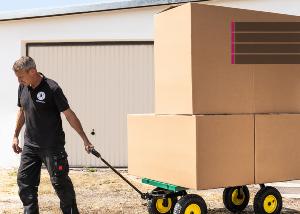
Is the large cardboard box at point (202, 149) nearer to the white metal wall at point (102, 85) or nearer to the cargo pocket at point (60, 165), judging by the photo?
the cargo pocket at point (60, 165)

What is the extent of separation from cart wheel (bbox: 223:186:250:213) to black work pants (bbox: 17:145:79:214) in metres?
2.03

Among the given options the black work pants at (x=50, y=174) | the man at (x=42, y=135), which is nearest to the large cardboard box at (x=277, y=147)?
the man at (x=42, y=135)

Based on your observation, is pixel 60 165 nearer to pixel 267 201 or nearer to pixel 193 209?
pixel 193 209

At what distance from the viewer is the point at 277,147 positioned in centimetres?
520

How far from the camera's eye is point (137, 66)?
10.1m

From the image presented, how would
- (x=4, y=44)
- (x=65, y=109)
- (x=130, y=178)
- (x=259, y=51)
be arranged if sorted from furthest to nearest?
(x=4, y=44) → (x=130, y=178) → (x=259, y=51) → (x=65, y=109)

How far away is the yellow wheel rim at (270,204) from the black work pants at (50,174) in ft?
6.67

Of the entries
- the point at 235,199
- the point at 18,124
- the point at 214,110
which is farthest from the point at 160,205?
the point at 18,124

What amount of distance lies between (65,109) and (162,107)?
41.2 inches

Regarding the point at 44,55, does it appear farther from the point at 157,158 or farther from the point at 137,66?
the point at 157,158

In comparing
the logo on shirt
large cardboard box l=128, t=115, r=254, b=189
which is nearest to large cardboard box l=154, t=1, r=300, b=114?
large cardboard box l=128, t=115, r=254, b=189

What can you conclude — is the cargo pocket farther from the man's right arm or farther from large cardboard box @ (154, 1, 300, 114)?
large cardboard box @ (154, 1, 300, 114)

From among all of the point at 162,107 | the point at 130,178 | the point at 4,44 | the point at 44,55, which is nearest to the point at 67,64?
the point at 44,55

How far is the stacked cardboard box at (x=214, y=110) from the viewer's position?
479 cm
